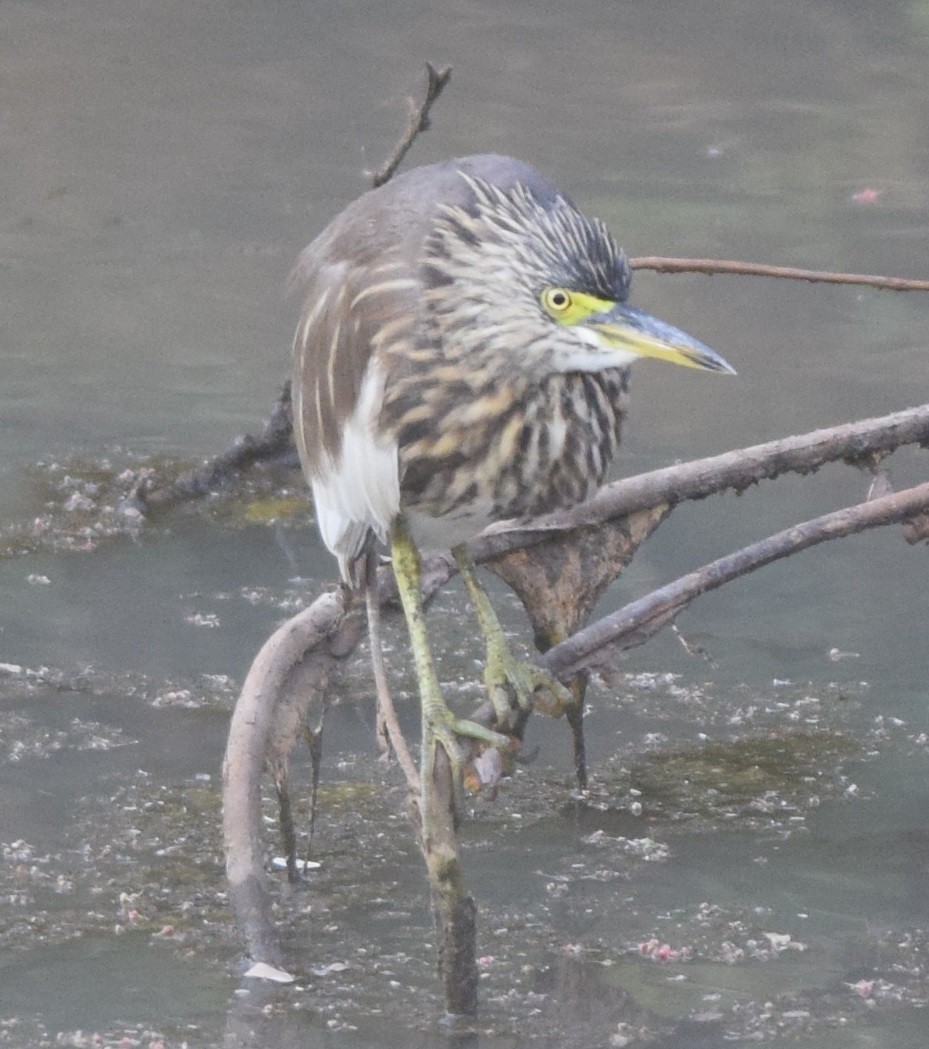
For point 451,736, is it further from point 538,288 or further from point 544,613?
point 538,288

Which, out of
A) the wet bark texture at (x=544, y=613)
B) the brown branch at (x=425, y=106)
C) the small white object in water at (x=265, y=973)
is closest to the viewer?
the wet bark texture at (x=544, y=613)

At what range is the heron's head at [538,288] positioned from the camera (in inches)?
103

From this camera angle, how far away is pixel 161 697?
13.2 ft

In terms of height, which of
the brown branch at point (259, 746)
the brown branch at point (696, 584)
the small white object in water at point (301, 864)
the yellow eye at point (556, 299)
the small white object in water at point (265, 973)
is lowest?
the small white object in water at point (301, 864)

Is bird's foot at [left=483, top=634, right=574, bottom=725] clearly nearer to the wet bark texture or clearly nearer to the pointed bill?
the wet bark texture

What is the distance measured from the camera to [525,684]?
3.14 meters

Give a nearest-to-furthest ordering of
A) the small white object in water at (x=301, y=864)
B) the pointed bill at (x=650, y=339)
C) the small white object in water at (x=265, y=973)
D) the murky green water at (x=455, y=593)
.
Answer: the pointed bill at (x=650, y=339) < the small white object in water at (x=265, y=973) < the murky green water at (x=455, y=593) < the small white object in water at (x=301, y=864)

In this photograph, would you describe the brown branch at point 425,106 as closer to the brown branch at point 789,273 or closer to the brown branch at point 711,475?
the brown branch at point 789,273

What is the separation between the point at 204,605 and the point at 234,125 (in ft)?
10.8

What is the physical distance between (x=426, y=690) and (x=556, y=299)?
2.07 feet

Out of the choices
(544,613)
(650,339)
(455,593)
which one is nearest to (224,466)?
(455,593)

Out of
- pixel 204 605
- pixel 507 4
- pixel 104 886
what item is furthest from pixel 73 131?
pixel 104 886

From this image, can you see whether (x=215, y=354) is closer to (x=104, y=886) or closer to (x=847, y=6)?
(x=104, y=886)

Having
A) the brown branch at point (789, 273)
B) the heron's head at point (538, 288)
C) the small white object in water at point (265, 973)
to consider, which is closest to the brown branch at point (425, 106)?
the brown branch at point (789, 273)
